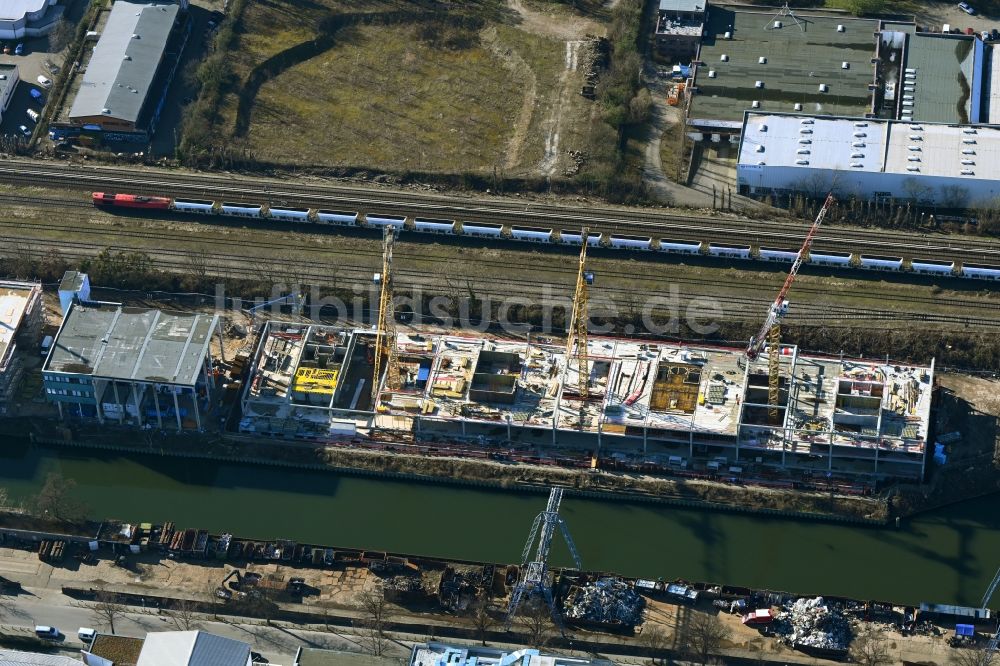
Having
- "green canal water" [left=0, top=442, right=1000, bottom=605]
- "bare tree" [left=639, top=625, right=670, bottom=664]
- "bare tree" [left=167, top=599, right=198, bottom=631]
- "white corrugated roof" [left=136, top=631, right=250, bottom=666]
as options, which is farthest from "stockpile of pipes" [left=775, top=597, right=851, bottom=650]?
"bare tree" [left=167, top=599, right=198, bottom=631]

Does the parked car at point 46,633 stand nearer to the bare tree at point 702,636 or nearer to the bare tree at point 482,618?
the bare tree at point 482,618

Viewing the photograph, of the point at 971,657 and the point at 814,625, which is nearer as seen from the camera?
the point at 971,657

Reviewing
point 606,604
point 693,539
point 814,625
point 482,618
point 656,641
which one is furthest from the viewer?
point 693,539

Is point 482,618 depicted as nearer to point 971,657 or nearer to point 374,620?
point 374,620

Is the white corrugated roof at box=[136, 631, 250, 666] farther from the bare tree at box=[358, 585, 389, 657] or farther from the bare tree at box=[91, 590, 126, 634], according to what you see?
the bare tree at box=[358, 585, 389, 657]

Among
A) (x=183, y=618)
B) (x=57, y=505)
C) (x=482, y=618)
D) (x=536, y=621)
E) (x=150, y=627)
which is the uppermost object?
(x=57, y=505)

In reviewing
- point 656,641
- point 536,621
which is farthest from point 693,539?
point 536,621
